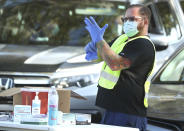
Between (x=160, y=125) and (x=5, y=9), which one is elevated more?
(x=5, y=9)

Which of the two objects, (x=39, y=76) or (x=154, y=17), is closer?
(x=39, y=76)

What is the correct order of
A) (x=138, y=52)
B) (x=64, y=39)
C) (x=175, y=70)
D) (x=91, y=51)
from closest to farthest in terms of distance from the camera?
(x=138, y=52) < (x=91, y=51) < (x=175, y=70) < (x=64, y=39)

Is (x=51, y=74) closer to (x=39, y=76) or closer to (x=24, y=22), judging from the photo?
(x=39, y=76)

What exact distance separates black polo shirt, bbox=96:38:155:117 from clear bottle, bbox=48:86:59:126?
0.41 m

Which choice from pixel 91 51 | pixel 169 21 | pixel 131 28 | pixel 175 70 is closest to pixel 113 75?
pixel 91 51

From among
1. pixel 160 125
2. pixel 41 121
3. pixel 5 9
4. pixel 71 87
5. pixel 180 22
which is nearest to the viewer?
pixel 41 121

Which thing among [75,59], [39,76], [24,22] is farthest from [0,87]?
[24,22]

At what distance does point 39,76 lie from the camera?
6.11 metres

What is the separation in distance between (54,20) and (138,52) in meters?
3.18

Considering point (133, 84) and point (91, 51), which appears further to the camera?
point (91, 51)

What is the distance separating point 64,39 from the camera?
22.8ft

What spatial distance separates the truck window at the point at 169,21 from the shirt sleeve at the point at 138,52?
8.47 ft

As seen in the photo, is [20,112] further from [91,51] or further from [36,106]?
[91,51]

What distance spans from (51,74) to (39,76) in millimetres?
128
